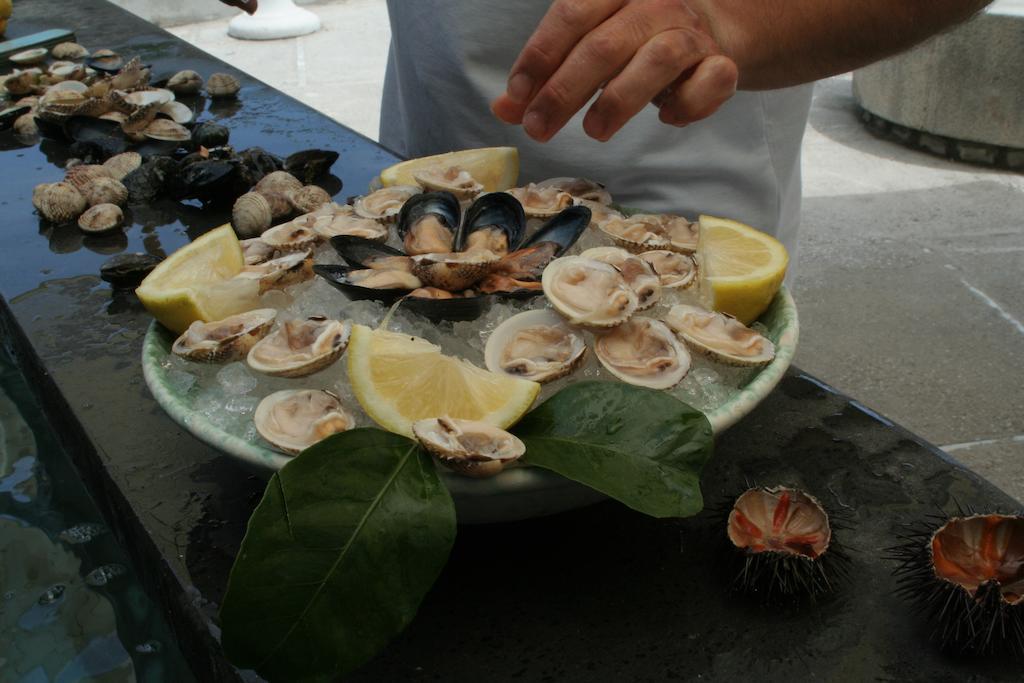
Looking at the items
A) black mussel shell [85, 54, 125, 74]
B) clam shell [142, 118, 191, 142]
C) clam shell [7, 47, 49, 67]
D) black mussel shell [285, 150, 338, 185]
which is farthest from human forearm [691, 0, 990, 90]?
clam shell [7, 47, 49, 67]

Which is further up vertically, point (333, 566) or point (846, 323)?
point (333, 566)

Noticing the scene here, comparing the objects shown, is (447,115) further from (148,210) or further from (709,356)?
(709,356)

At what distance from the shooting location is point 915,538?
90 centimetres

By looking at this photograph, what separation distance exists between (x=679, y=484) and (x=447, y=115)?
1.23 m

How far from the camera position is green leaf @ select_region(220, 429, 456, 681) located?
690 mm

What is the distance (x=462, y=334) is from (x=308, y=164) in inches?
39.6

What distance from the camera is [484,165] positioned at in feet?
4.69

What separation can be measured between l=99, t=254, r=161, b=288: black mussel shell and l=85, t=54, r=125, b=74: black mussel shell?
4.14 feet

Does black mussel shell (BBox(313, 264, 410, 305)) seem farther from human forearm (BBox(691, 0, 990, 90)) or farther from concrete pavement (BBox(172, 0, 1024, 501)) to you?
concrete pavement (BBox(172, 0, 1024, 501))

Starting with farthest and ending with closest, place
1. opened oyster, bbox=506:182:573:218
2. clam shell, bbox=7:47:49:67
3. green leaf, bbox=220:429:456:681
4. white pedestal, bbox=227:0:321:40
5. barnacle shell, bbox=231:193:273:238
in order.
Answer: white pedestal, bbox=227:0:321:40 < clam shell, bbox=7:47:49:67 < barnacle shell, bbox=231:193:273:238 < opened oyster, bbox=506:182:573:218 < green leaf, bbox=220:429:456:681

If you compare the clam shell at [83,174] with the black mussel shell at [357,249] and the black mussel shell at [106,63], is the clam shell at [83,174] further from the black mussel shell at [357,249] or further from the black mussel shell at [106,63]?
the black mussel shell at [357,249]

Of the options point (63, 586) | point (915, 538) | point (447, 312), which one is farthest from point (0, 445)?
point (915, 538)

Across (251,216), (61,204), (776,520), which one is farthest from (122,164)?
(776,520)

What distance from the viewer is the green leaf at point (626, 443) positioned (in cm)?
77
